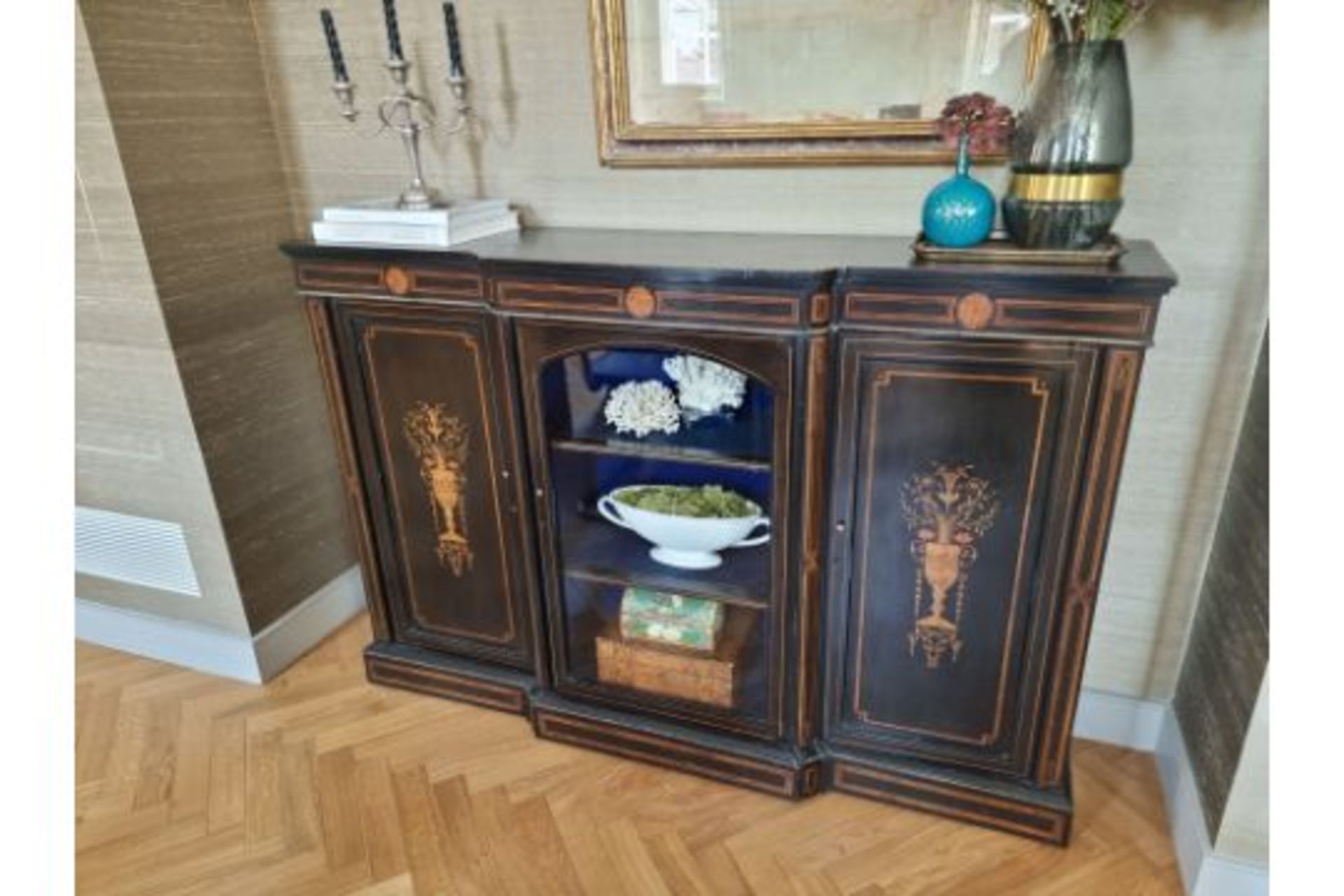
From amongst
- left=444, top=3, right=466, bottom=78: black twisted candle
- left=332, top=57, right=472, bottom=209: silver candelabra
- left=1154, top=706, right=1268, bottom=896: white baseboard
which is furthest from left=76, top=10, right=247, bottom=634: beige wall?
left=1154, top=706, right=1268, bottom=896: white baseboard

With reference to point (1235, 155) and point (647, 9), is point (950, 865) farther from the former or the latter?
point (647, 9)

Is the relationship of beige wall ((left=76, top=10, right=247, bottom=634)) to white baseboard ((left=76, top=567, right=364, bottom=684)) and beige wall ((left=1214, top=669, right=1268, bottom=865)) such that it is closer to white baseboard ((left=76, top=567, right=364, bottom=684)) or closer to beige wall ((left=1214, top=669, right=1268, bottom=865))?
white baseboard ((left=76, top=567, right=364, bottom=684))

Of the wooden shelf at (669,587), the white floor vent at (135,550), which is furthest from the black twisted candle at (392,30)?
the white floor vent at (135,550)

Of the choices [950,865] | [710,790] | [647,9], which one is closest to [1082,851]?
[950,865]

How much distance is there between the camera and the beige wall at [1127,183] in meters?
1.47

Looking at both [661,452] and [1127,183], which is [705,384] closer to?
[661,452]

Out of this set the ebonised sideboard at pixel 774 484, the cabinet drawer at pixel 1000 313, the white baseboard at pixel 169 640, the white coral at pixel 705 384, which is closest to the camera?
the cabinet drawer at pixel 1000 313

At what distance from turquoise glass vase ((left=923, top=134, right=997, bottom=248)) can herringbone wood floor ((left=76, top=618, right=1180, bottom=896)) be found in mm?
1202

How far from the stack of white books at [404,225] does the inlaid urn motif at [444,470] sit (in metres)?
0.36

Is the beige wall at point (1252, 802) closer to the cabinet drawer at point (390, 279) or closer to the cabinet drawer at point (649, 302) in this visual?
the cabinet drawer at point (649, 302)

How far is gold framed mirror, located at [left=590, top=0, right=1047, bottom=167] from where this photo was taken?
156 centimetres

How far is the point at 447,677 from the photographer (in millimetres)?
2119
